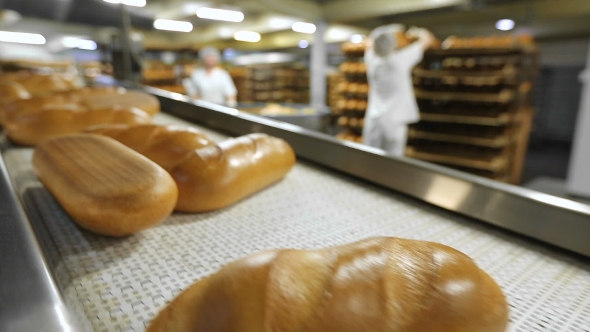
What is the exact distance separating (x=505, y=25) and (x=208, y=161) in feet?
28.1

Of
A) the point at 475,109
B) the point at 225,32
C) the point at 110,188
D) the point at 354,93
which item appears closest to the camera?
the point at 110,188

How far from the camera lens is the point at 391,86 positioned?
3328mm

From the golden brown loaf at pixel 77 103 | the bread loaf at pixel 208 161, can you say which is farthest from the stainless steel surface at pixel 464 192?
the golden brown loaf at pixel 77 103

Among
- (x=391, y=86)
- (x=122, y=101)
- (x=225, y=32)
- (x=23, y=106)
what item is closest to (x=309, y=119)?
(x=391, y=86)

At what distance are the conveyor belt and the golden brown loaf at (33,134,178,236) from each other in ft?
0.16

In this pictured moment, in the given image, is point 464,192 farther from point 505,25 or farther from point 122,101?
point 505,25

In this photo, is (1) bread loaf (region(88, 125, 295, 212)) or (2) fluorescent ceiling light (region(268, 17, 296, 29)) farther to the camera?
(2) fluorescent ceiling light (region(268, 17, 296, 29))

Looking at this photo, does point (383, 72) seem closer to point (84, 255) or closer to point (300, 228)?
point (300, 228)

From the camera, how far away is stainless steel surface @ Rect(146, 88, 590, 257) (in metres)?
0.61

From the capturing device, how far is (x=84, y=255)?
525mm

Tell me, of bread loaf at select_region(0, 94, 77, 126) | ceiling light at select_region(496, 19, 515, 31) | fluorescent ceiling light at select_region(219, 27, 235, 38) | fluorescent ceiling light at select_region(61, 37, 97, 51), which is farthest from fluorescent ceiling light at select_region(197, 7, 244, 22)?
fluorescent ceiling light at select_region(61, 37, 97, 51)

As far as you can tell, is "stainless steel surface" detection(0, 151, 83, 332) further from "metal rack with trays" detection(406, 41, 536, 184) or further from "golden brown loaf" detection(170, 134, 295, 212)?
"metal rack with trays" detection(406, 41, 536, 184)

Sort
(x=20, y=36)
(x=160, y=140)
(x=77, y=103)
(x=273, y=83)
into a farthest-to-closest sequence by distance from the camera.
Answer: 1. (x=20, y=36)
2. (x=273, y=83)
3. (x=77, y=103)
4. (x=160, y=140)

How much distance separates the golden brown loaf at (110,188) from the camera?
0.51 metres
